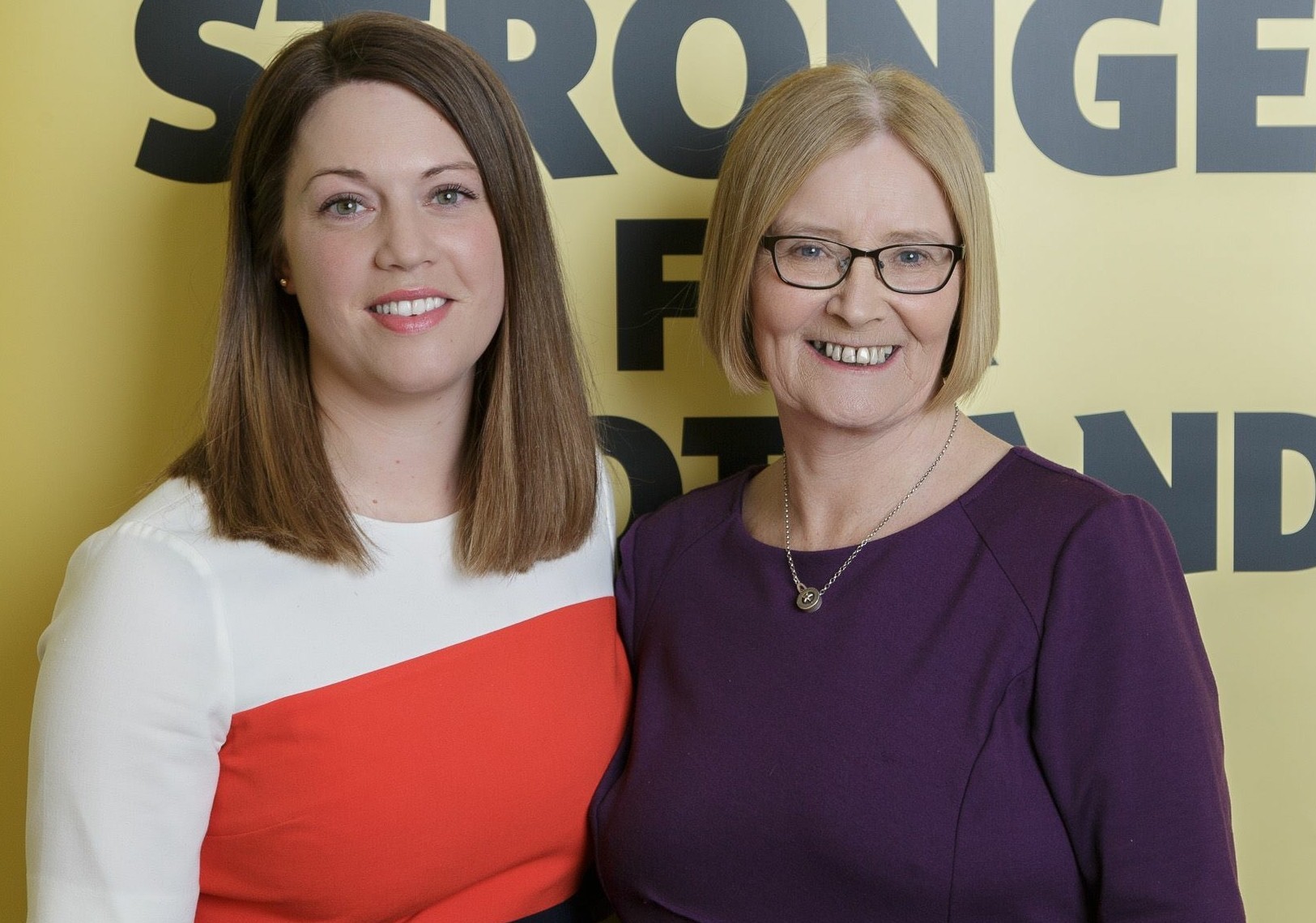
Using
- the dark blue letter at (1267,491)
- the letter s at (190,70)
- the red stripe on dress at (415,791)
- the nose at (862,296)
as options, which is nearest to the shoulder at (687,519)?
the red stripe on dress at (415,791)

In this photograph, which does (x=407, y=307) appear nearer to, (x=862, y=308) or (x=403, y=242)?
(x=403, y=242)

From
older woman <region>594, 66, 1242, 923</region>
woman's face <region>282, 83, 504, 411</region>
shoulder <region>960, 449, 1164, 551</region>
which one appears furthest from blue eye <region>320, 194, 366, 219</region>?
shoulder <region>960, 449, 1164, 551</region>

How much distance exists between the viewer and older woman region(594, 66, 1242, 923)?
57.8 inches

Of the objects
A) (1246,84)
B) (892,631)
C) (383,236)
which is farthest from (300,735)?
(1246,84)

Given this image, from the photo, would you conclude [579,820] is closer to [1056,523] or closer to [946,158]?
[1056,523]

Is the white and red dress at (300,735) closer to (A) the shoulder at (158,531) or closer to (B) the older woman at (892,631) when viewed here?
(A) the shoulder at (158,531)

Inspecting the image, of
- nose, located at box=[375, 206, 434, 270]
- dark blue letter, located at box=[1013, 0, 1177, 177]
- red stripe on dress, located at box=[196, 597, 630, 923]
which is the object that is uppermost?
dark blue letter, located at box=[1013, 0, 1177, 177]

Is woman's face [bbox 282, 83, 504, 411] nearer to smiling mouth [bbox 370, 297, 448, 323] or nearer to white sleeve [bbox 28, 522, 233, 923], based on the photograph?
smiling mouth [bbox 370, 297, 448, 323]

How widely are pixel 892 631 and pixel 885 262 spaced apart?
1.62ft

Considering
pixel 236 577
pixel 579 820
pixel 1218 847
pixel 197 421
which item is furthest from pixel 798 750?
pixel 197 421

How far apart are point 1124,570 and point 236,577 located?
109 cm

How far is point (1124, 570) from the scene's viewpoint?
148cm

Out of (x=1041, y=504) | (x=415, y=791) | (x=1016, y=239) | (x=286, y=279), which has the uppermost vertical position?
(x=1016, y=239)

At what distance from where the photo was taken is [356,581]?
1.67m
